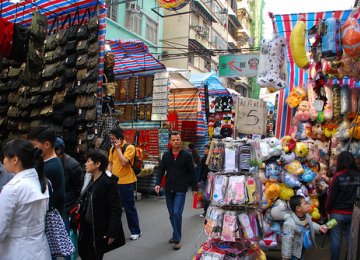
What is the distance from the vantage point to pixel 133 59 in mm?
9781

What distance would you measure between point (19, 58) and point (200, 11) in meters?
23.3

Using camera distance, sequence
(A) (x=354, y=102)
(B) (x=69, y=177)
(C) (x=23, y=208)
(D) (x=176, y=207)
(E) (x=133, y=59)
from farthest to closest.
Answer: (E) (x=133, y=59) < (A) (x=354, y=102) < (D) (x=176, y=207) < (B) (x=69, y=177) < (C) (x=23, y=208)

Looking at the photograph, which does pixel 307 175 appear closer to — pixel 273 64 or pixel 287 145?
pixel 287 145

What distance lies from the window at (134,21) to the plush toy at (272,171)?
46.9ft

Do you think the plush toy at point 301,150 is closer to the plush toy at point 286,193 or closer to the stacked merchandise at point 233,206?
the plush toy at point 286,193

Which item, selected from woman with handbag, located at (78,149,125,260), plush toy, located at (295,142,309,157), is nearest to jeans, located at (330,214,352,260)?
plush toy, located at (295,142,309,157)

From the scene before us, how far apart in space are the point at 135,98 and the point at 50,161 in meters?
7.16

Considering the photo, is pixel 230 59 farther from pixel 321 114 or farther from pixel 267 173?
pixel 267 173

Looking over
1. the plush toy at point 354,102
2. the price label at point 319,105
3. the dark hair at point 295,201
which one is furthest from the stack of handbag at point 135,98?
the dark hair at point 295,201

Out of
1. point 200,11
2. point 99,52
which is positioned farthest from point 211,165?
point 200,11

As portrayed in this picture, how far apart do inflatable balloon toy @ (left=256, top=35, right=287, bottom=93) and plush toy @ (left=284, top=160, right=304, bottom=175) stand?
49.9 inches

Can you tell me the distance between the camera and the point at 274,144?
17.1 feet

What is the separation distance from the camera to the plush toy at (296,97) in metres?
7.28

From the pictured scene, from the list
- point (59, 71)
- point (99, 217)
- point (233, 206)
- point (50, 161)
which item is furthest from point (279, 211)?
point (59, 71)
